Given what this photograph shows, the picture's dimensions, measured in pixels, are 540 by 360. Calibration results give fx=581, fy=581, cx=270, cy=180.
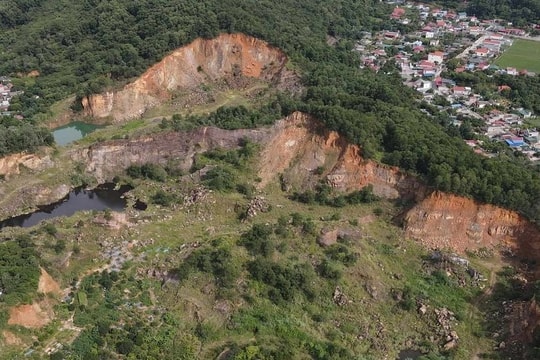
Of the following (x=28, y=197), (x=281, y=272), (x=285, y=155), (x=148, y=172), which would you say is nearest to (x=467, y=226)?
(x=281, y=272)

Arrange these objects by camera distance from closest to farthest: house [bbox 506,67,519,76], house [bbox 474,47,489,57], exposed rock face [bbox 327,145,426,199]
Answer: exposed rock face [bbox 327,145,426,199] < house [bbox 506,67,519,76] < house [bbox 474,47,489,57]

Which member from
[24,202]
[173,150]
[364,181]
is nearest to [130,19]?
[173,150]

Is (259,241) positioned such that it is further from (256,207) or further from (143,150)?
(143,150)

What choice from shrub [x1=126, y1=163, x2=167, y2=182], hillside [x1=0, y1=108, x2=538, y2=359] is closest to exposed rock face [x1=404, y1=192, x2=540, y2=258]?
hillside [x1=0, y1=108, x2=538, y2=359]

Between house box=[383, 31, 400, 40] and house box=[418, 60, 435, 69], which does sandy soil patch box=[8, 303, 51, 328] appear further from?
house box=[383, 31, 400, 40]

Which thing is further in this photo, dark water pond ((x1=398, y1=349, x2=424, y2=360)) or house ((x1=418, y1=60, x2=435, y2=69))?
house ((x1=418, y1=60, x2=435, y2=69))

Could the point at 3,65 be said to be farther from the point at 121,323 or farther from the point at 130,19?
the point at 121,323
